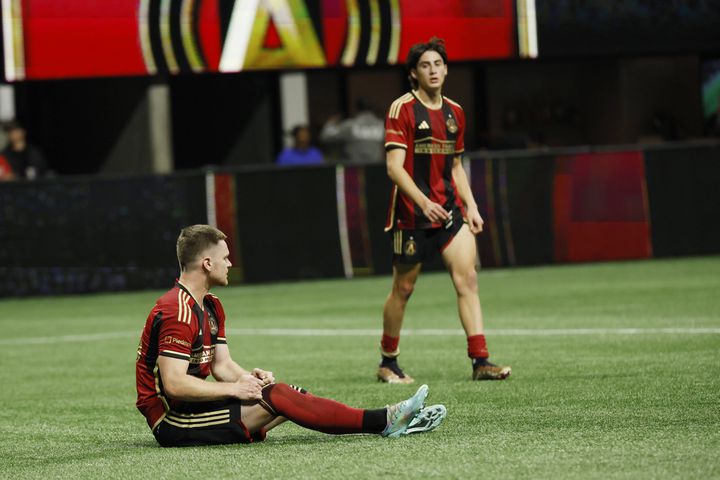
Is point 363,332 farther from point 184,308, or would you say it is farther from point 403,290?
point 184,308

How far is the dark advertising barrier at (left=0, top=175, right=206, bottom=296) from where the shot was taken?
798 inches

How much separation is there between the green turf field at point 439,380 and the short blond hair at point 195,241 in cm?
93

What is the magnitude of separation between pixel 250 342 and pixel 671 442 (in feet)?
23.9

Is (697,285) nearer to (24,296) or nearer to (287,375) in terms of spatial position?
(287,375)

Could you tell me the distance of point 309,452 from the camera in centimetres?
725

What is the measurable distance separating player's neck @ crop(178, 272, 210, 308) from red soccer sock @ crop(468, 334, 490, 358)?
3116 mm

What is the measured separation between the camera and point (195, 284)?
24.2ft

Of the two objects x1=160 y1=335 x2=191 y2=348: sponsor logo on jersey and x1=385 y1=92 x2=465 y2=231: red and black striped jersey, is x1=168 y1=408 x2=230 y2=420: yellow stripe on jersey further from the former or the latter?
x1=385 y1=92 x2=465 y2=231: red and black striped jersey

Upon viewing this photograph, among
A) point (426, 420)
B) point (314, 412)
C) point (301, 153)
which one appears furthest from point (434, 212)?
point (301, 153)

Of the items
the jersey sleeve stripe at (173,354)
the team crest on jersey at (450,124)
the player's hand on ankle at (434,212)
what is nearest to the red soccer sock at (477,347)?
the player's hand on ankle at (434,212)

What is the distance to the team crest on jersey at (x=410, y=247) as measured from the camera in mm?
10414

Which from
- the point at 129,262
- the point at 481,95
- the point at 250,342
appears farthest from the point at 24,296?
the point at 481,95

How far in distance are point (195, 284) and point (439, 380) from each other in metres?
3.23

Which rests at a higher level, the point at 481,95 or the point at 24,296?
the point at 481,95
